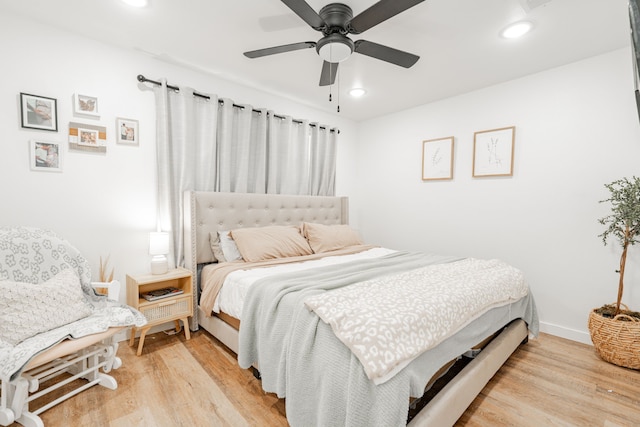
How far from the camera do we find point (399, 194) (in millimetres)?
4137

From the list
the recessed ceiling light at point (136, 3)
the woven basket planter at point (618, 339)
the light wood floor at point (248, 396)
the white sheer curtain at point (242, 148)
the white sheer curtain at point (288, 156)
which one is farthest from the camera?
the white sheer curtain at point (288, 156)

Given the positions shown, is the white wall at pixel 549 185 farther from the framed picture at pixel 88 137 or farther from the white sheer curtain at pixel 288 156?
the framed picture at pixel 88 137

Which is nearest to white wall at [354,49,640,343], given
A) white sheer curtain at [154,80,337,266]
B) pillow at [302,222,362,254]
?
pillow at [302,222,362,254]

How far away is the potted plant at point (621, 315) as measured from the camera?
220 centimetres

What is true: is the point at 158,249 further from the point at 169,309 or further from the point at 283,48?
the point at 283,48

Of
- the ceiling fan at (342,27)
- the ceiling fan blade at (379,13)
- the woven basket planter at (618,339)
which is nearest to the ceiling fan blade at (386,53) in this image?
the ceiling fan at (342,27)

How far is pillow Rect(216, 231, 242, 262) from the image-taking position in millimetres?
2768

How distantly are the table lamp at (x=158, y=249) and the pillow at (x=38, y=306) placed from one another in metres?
0.57

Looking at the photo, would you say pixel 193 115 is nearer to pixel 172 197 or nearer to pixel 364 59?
pixel 172 197

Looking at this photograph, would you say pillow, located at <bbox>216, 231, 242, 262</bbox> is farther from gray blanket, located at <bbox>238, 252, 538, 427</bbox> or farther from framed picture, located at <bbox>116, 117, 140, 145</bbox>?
framed picture, located at <bbox>116, 117, 140, 145</bbox>

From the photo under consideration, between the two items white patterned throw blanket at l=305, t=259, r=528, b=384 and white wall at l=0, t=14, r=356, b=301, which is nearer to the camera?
white patterned throw blanket at l=305, t=259, r=528, b=384

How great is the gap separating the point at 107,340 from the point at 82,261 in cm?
58

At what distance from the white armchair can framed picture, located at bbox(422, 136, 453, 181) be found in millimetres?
3370

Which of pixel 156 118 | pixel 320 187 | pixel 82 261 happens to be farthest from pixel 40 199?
pixel 320 187
